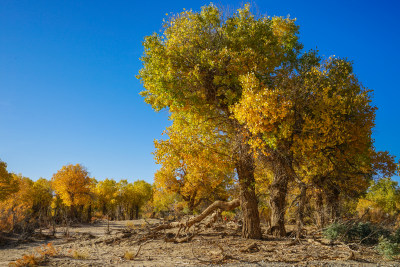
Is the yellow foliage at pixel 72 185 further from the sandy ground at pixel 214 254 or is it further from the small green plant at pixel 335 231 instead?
the small green plant at pixel 335 231

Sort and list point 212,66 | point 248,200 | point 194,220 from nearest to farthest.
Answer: point 212,66 → point 248,200 → point 194,220

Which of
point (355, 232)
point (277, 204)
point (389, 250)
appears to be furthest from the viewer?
point (277, 204)

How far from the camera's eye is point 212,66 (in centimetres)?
1158

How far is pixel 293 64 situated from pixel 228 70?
16.6 feet

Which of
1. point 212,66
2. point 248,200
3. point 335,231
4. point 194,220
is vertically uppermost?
point 212,66

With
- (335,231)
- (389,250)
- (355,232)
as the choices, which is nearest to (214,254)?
(335,231)

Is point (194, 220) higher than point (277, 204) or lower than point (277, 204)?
lower

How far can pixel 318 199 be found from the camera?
21.7 metres

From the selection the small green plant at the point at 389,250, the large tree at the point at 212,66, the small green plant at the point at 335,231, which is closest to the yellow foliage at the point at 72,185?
the large tree at the point at 212,66

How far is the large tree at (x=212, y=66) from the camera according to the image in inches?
469

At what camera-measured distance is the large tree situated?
39.1 ft

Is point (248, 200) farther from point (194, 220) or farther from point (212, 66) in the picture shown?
point (212, 66)

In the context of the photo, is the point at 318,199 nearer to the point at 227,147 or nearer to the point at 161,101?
the point at 227,147

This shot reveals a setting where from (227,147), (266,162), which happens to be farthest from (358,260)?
(227,147)
